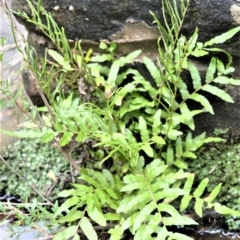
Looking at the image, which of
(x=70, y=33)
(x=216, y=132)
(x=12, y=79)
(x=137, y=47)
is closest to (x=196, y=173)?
(x=216, y=132)

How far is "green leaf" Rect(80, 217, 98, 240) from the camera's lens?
225 cm

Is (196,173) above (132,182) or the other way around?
the other way around

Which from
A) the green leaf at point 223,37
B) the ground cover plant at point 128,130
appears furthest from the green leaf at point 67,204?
the green leaf at point 223,37

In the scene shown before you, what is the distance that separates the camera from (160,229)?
2.23m

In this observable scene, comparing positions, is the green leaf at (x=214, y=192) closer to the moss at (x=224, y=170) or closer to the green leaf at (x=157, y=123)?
the moss at (x=224, y=170)

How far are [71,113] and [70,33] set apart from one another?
523 mm

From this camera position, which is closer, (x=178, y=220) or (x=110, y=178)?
(x=178, y=220)

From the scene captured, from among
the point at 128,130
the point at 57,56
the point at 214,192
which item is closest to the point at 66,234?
the point at 128,130

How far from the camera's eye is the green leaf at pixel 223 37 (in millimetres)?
2285

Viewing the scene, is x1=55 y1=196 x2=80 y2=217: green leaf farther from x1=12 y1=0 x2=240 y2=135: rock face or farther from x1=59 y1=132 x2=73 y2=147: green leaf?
x1=12 y1=0 x2=240 y2=135: rock face

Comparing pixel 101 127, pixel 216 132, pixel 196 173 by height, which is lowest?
pixel 196 173

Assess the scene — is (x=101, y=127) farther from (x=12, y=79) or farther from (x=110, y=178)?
(x=12, y=79)

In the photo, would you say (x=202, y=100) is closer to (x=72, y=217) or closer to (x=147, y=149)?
(x=147, y=149)

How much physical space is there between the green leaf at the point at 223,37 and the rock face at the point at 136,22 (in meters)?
0.06
